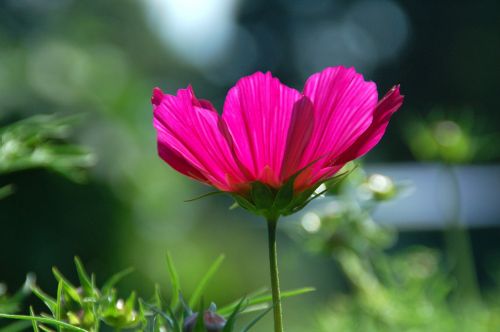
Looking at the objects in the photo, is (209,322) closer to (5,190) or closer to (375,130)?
(375,130)

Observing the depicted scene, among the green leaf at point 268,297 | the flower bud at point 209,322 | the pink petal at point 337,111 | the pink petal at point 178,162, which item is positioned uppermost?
the pink petal at point 337,111

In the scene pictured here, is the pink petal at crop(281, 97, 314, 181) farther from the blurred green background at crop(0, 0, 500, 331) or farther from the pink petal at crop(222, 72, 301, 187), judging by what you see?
the blurred green background at crop(0, 0, 500, 331)

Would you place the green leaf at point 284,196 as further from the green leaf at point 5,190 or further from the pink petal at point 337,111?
the green leaf at point 5,190

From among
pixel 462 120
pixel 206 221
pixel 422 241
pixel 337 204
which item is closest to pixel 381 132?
pixel 337 204

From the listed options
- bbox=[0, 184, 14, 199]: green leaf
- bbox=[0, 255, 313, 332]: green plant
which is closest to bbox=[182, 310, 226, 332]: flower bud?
bbox=[0, 255, 313, 332]: green plant

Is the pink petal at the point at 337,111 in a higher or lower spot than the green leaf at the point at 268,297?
higher

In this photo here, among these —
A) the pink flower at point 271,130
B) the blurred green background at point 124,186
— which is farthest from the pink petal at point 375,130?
the blurred green background at point 124,186
